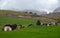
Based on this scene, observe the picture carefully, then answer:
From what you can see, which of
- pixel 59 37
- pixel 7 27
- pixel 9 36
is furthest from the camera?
pixel 7 27

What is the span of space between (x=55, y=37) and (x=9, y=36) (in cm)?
935

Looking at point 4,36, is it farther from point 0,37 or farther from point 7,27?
point 7,27

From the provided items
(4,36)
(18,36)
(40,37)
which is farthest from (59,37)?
(4,36)

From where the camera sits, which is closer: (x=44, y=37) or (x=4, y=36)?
(x=44, y=37)

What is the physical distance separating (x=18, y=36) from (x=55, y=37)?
24.5 feet

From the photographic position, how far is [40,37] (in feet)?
116

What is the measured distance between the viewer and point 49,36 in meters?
35.9

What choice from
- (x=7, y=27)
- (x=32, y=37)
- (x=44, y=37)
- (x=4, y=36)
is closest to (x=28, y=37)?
(x=32, y=37)

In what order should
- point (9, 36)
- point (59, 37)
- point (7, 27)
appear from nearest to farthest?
point (59, 37), point (9, 36), point (7, 27)

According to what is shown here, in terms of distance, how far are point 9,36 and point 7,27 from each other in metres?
26.4

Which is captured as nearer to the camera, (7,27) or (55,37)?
(55,37)

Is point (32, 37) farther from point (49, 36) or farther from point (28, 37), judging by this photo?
point (49, 36)

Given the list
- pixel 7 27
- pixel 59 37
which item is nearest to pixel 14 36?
pixel 59 37

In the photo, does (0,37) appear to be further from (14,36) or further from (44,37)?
(44,37)
